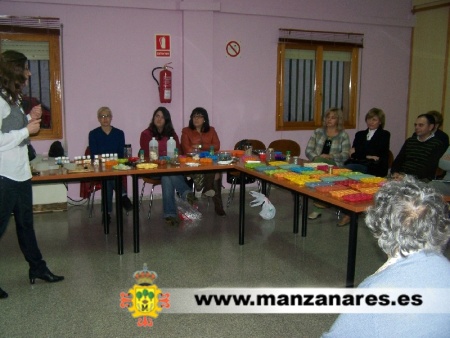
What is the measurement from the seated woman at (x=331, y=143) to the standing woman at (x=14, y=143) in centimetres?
296

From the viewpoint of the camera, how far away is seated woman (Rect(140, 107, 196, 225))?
479 cm

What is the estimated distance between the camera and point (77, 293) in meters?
3.06

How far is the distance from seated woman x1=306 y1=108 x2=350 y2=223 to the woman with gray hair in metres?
3.45

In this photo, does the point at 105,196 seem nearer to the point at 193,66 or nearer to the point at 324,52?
the point at 193,66

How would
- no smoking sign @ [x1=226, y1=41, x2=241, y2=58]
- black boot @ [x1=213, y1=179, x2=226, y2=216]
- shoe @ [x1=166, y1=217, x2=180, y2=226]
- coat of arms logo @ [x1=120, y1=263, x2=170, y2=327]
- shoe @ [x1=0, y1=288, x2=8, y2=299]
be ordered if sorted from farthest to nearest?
1. no smoking sign @ [x1=226, y1=41, x2=241, y2=58]
2. black boot @ [x1=213, y1=179, x2=226, y2=216]
3. shoe @ [x1=166, y1=217, x2=180, y2=226]
4. shoe @ [x1=0, y1=288, x2=8, y2=299]
5. coat of arms logo @ [x1=120, y1=263, x2=170, y2=327]

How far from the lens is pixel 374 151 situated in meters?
5.07

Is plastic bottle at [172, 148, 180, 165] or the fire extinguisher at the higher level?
the fire extinguisher

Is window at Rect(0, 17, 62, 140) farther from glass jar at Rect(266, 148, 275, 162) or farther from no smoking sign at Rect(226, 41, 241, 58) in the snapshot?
glass jar at Rect(266, 148, 275, 162)

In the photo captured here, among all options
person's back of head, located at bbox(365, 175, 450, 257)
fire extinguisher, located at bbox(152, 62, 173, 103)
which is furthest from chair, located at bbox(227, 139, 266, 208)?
person's back of head, located at bbox(365, 175, 450, 257)

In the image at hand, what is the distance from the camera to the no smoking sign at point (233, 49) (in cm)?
597

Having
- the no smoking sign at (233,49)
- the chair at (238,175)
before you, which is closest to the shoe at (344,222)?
the chair at (238,175)

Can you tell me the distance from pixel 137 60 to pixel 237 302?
352 cm

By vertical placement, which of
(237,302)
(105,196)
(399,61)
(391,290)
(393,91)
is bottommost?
(237,302)

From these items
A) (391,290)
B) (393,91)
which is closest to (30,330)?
(391,290)
